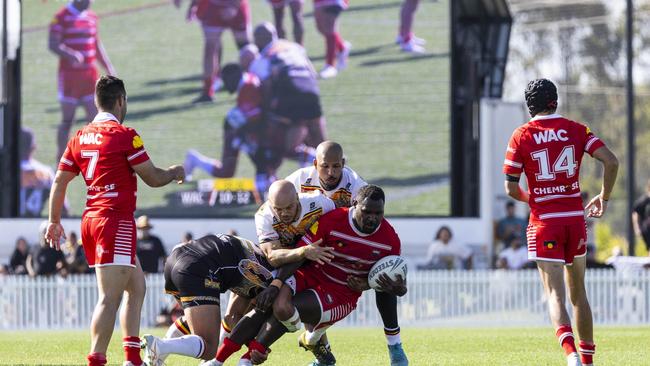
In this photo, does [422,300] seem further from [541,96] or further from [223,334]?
[541,96]

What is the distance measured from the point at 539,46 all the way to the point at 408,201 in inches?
1679

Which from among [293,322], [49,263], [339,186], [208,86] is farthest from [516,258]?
[293,322]

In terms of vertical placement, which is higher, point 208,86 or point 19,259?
point 208,86

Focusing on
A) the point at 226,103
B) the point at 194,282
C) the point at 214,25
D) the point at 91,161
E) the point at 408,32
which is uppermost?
the point at 214,25

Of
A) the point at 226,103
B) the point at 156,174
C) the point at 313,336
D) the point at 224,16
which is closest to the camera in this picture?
the point at 156,174

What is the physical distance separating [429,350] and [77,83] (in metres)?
14.9

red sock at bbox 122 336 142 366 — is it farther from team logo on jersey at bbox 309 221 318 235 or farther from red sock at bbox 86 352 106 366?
team logo on jersey at bbox 309 221 318 235

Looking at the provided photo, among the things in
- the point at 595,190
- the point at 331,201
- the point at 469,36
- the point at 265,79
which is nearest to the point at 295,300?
the point at 331,201

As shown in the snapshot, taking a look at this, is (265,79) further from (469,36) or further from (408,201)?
(469,36)

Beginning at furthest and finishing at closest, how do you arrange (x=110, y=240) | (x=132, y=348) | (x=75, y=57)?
(x=75, y=57) → (x=132, y=348) → (x=110, y=240)

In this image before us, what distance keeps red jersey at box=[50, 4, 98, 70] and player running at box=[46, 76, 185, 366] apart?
58.2 ft

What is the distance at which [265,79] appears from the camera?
1084 inches

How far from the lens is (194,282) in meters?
A: 10.9

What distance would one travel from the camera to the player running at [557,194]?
428 inches
